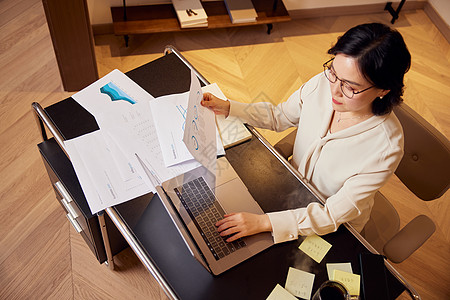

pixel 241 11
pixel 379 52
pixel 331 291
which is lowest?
pixel 241 11

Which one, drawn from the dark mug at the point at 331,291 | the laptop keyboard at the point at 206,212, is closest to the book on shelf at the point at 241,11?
the laptop keyboard at the point at 206,212

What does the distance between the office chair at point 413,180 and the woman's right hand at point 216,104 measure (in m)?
0.31

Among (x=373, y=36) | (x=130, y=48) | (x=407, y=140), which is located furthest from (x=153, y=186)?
(x=130, y=48)

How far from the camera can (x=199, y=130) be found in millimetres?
1428

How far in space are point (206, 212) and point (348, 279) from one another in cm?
48

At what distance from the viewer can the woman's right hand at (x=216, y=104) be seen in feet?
5.27

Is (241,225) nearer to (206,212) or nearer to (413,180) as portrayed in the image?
(206,212)

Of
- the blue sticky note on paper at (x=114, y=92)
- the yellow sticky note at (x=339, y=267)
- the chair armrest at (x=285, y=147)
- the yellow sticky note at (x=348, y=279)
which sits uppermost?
the blue sticky note on paper at (x=114, y=92)

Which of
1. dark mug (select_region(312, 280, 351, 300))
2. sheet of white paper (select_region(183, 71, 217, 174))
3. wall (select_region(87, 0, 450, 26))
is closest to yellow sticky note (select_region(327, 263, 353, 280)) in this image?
dark mug (select_region(312, 280, 351, 300))

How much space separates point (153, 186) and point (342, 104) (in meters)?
0.66

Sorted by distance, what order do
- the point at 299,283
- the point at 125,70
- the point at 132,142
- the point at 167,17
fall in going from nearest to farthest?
the point at 299,283
the point at 132,142
the point at 125,70
the point at 167,17

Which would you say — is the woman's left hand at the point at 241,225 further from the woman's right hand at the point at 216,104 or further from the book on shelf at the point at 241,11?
the book on shelf at the point at 241,11

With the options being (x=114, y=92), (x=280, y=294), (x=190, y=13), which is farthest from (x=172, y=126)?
(x=190, y=13)

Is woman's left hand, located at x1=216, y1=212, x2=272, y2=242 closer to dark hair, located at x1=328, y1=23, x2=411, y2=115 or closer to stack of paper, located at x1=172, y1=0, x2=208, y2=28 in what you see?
dark hair, located at x1=328, y1=23, x2=411, y2=115
